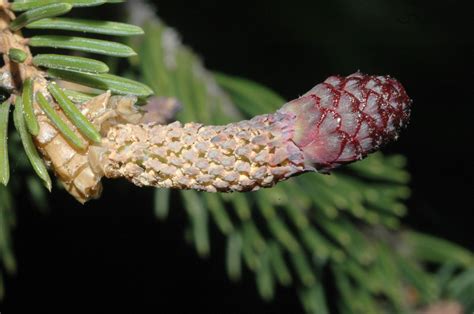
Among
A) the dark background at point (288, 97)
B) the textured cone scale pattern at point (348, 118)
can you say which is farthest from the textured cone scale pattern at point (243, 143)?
the dark background at point (288, 97)

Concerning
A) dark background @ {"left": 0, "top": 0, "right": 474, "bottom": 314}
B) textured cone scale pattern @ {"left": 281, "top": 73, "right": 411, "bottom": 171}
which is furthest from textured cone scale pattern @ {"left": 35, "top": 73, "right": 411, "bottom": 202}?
dark background @ {"left": 0, "top": 0, "right": 474, "bottom": 314}

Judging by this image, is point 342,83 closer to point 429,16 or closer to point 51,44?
point 51,44

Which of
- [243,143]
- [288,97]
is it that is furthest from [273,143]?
[288,97]

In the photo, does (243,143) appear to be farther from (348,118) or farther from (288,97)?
(288,97)

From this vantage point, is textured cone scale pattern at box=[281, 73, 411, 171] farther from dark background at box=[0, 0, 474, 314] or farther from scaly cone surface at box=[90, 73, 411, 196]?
dark background at box=[0, 0, 474, 314]

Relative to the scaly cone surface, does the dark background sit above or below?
below

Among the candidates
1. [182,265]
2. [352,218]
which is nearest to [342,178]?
[352,218]
